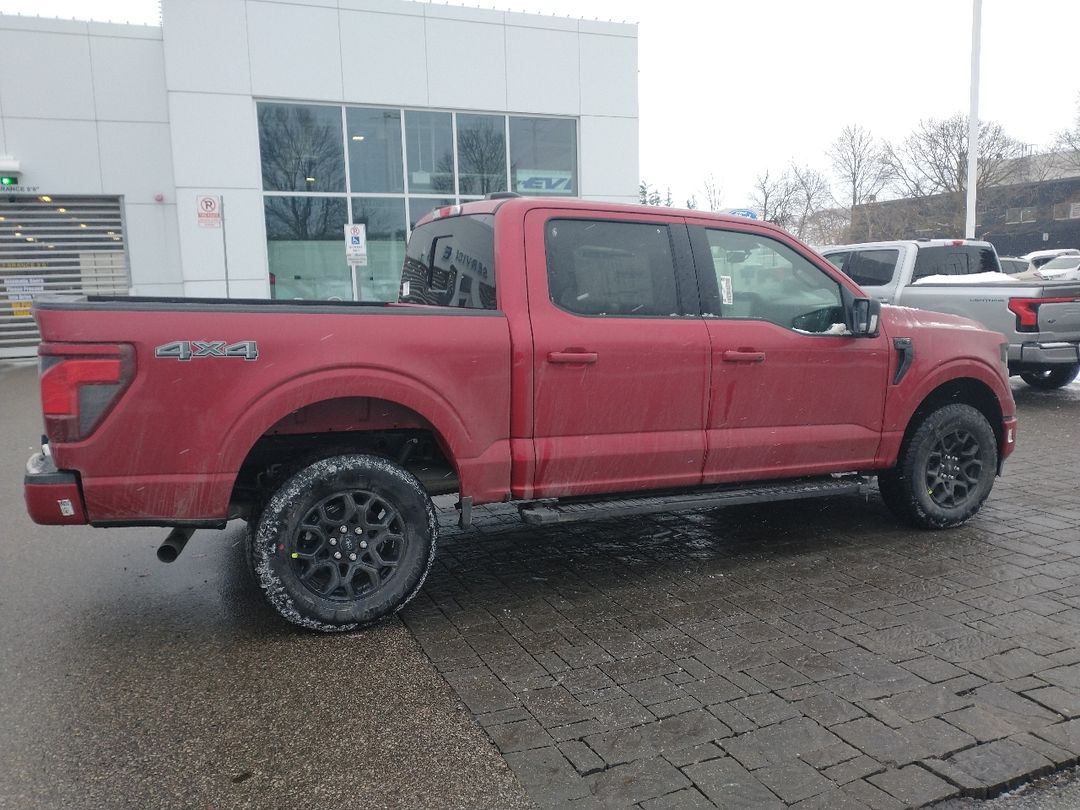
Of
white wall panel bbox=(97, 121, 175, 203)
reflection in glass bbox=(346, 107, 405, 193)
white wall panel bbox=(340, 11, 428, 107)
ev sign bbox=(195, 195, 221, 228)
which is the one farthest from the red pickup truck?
white wall panel bbox=(97, 121, 175, 203)

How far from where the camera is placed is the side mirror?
5.08 metres

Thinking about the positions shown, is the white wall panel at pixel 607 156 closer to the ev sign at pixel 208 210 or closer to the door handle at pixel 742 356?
the ev sign at pixel 208 210

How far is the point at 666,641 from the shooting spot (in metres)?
3.97

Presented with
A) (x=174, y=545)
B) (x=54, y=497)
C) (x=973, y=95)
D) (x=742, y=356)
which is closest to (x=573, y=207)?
(x=742, y=356)

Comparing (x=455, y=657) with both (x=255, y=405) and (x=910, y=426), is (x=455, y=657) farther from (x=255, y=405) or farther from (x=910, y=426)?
(x=910, y=426)

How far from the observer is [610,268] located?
4.67 m

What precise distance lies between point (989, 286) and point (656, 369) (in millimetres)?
7678

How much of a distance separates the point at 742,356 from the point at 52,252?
58.4ft

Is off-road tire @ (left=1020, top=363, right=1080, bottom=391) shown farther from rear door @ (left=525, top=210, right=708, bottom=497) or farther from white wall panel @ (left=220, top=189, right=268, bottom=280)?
white wall panel @ (left=220, top=189, right=268, bottom=280)

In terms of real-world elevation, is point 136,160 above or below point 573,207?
above

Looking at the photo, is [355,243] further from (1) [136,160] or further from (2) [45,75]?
(2) [45,75]

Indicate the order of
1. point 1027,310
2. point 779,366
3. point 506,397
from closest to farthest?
point 506,397, point 779,366, point 1027,310

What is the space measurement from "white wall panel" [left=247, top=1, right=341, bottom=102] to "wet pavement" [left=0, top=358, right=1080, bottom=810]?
13061mm

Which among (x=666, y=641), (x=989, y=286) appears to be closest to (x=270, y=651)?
(x=666, y=641)
